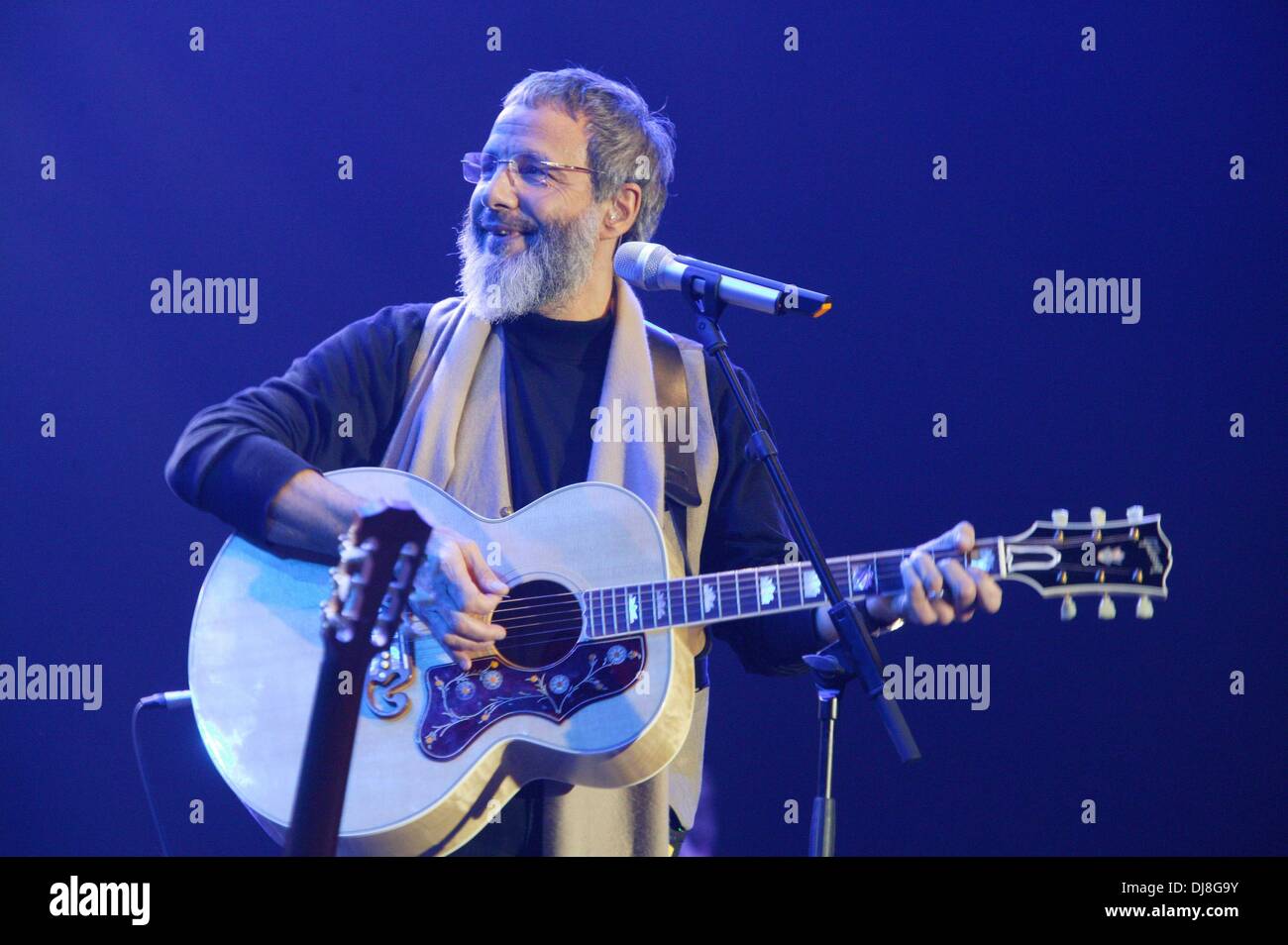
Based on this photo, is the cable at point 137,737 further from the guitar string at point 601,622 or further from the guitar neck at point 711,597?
the guitar neck at point 711,597

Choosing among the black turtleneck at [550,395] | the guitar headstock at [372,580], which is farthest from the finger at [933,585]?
the guitar headstock at [372,580]

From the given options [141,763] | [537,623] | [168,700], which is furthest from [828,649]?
[141,763]

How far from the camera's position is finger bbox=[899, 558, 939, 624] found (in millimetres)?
2410

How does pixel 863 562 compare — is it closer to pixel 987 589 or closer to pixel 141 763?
pixel 987 589

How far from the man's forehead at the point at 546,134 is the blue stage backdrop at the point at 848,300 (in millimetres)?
173

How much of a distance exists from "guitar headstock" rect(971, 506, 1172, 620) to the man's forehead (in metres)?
1.29

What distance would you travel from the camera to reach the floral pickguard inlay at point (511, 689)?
8.16 feet

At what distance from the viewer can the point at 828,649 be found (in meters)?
2.31

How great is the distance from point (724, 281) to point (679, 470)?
56 centimetres

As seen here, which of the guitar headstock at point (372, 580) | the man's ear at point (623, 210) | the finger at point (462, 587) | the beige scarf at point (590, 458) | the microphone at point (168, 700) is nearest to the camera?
the guitar headstock at point (372, 580)

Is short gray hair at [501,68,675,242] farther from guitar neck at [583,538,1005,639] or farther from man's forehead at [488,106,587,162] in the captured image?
guitar neck at [583,538,1005,639]
